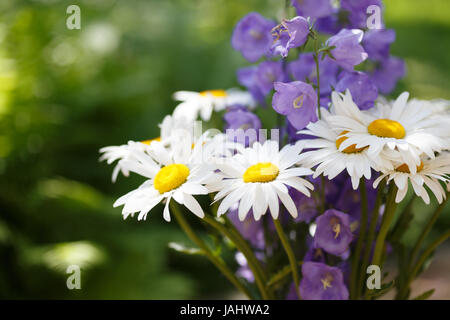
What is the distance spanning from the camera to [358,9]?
0.44 metres

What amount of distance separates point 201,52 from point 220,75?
0.82 ft

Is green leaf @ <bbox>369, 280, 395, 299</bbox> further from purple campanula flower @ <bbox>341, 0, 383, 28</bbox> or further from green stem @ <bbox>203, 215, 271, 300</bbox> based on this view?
purple campanula flower @ <bbox>341, 0, 383, 28</bbox>

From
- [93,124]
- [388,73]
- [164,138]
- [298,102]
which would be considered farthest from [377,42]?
[93,124]

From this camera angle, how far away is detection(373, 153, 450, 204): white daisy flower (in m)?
0.35

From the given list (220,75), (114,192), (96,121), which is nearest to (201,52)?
(220,75)

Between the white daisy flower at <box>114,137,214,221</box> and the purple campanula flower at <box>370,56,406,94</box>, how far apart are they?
246mm

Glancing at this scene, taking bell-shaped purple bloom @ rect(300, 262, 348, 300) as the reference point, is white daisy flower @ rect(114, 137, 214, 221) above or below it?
above

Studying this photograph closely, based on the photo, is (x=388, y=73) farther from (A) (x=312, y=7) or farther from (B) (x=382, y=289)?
(B) (x=382, y=289)

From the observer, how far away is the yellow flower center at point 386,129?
1.22 feet

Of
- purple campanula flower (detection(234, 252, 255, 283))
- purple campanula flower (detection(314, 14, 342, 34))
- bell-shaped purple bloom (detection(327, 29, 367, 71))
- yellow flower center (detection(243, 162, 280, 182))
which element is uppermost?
purple campanula flower (detection(314, 14, 342, 34))

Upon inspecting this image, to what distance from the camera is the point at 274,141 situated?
0.40 metres

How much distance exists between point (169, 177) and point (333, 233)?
0.51ft

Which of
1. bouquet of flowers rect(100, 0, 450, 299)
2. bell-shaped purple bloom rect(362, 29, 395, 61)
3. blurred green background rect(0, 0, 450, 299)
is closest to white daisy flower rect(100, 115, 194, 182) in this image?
bouquet of flowers rect(100, 0, 450, 299)
